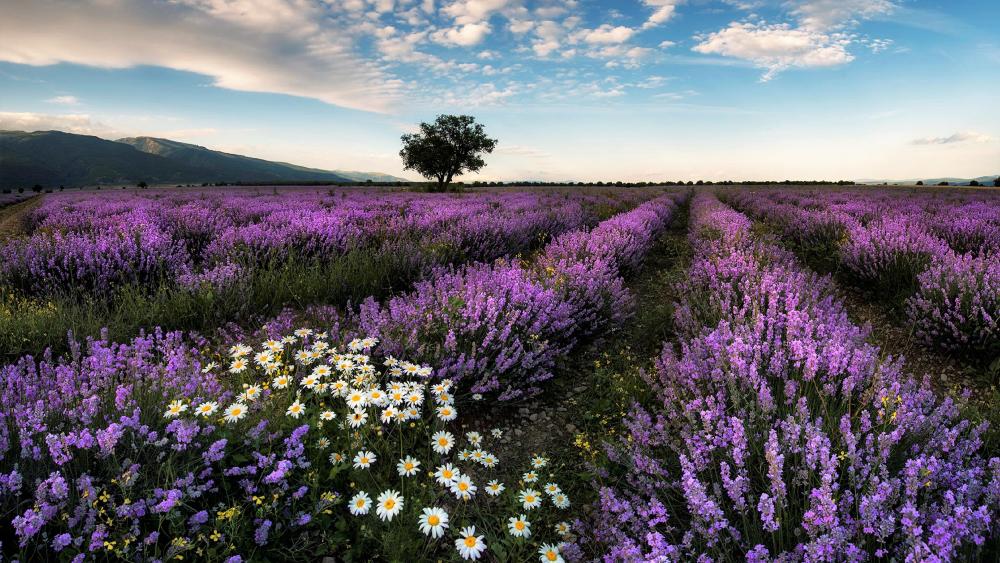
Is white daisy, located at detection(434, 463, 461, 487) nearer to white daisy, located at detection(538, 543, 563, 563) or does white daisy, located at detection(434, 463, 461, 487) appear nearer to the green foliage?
white daisy, located at detection(538, 543, 563, 563)

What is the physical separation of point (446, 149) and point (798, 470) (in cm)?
4071

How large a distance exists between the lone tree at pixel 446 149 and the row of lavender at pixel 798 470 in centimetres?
3825

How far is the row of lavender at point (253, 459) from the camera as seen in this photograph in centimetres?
157

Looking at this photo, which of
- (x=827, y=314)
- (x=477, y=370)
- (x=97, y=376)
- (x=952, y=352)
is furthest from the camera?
(x=952, y=352)

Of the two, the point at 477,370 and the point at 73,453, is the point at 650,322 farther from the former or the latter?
the point at 73,453

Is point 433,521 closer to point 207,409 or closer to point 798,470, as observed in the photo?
point 207,409

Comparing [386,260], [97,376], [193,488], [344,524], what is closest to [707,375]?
[344,524]

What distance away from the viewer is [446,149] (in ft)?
131

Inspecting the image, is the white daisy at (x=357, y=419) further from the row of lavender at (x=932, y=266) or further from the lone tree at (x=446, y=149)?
the lone tree at (x=446, y=149)

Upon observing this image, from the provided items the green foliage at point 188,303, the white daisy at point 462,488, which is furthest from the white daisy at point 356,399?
the green foliage at point 188,303

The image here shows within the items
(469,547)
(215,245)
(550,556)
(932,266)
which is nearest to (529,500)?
(550,556)

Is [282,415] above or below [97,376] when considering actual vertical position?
below

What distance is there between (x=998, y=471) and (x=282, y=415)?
Answer: 9.07 ft

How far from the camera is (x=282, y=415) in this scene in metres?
2.25
